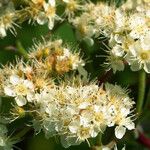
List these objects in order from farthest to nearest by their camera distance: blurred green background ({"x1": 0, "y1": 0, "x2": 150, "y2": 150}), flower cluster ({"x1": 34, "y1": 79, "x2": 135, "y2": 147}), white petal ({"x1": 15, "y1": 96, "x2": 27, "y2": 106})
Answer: blurred green background ({"x1": 0, "y1": 0, "x2": 150, "y2": 150}) → white petal ({"x1": 15, "y1": 96, "x2": 27, "y2": 106}) → flower cluster ({"x1": 34, "y1": 79, "x2": 135, "y2": 147})

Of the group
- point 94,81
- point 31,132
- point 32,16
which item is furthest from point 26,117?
point 32,16

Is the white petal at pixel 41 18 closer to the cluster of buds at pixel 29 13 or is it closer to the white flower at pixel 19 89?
the cluster of buds at pixel 29 13

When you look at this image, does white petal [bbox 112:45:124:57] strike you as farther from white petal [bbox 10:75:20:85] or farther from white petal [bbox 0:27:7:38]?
white petal [bbox 0:27:7:38]

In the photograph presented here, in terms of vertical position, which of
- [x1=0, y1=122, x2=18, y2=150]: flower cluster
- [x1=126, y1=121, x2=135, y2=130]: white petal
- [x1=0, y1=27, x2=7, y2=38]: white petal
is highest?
[x1=0, y1=27, x2=7, y2=38]: white petal

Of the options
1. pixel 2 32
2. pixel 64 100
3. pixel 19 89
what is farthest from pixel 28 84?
pixel 2 32

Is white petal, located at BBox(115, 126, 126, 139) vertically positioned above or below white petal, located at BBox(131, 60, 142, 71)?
below

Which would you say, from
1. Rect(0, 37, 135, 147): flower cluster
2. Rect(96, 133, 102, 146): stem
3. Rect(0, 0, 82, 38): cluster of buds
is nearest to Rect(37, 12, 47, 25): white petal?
Rect(0, 0, 82, 38): cluster of buds

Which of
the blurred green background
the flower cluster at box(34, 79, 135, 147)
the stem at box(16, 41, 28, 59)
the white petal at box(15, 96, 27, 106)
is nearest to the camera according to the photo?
the flower cluster at box(34, 79, 135, 147)

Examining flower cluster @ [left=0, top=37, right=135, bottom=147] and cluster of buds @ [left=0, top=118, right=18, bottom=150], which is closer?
flower cluster @ [left=0, top=37, right=135, bottom=147]
